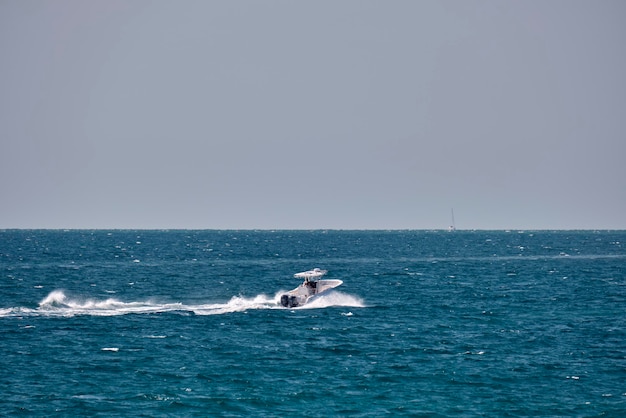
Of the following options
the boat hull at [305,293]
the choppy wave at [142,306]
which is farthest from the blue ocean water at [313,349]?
the boat hull at [305,293]

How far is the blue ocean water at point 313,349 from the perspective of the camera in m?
47.7

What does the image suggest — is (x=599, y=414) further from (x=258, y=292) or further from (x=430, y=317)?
(x=258, y=292)

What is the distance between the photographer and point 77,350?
200 ft

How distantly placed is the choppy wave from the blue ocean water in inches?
6.5

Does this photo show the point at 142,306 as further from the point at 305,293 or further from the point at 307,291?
the point at 307,291

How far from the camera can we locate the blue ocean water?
47.7 meters

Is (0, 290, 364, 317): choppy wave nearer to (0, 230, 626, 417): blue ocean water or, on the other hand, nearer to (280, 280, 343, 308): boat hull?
(0, 230, 626, 417): blue ocean water

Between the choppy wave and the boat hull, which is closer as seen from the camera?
the choppy wave

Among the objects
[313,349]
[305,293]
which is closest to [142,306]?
[305,293]

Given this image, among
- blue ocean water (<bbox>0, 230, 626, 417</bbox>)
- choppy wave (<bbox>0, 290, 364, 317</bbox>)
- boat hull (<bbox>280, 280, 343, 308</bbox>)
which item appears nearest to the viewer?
blue ocean water (<bbox>0, 230, 626, 417</bbox>)

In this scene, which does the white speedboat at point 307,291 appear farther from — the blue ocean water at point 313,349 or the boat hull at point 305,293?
the blue ocean water at point 313,349

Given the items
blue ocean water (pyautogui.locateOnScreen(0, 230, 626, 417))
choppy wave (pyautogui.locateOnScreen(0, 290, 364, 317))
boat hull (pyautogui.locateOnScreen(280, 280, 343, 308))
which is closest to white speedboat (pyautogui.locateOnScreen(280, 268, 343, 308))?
boat hull (pyautogui.locateOnScreen(280, 280, 343, 308))

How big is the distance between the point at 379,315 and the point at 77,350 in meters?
29.6

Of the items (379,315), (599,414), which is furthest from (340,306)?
(599,414)
